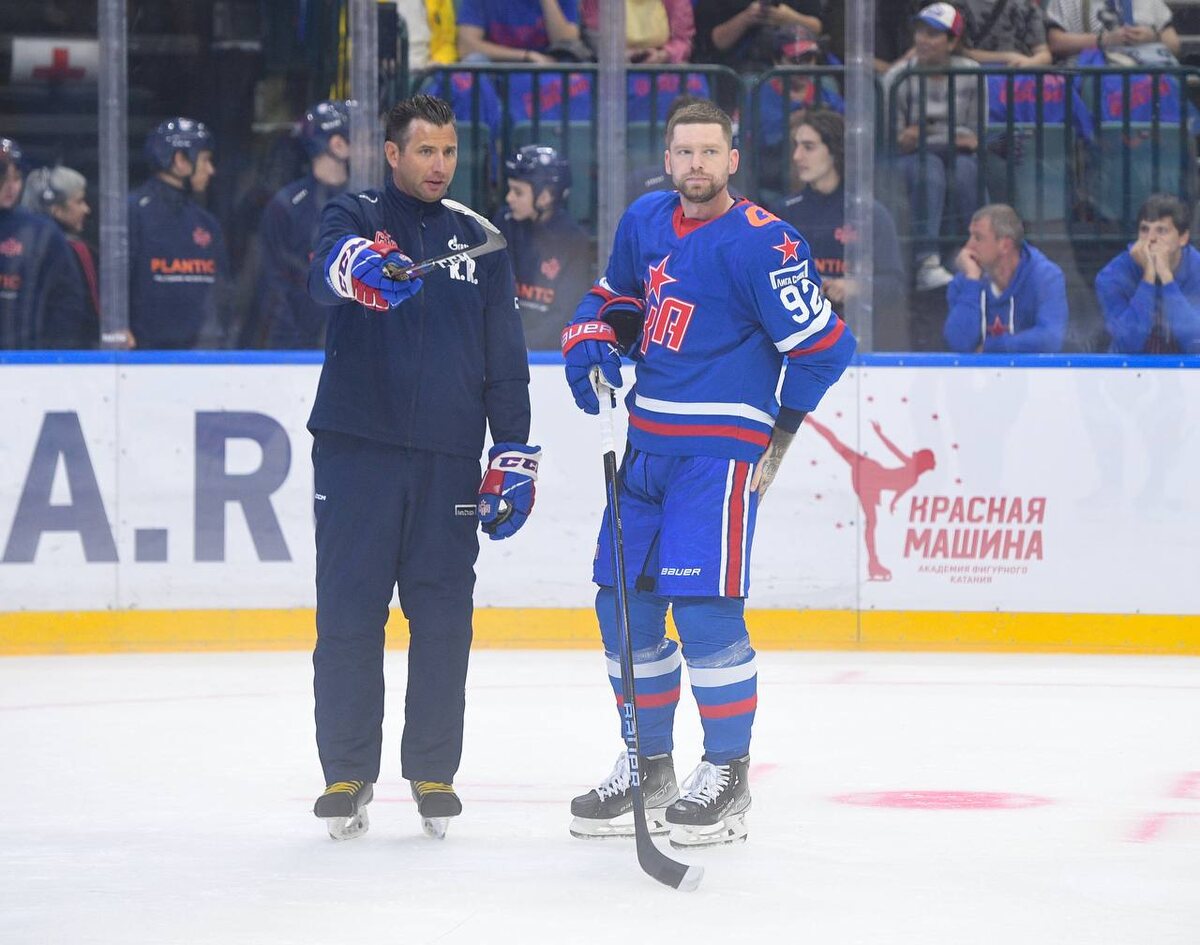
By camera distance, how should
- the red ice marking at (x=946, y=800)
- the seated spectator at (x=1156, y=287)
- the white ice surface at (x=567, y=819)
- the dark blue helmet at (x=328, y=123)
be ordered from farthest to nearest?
the dark blue helmet at (x=328, y=123)
the seated spectator at (x=1156, y=287)
the red ice marking at (x=946, y=800)
the white ice surface at (x=567, y=819)

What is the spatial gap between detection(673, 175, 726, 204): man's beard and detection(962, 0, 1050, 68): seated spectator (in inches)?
129

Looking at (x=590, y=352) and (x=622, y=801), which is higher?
(x=590, y=352)

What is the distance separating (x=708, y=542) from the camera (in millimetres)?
3646

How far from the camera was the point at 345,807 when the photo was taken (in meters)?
3.69

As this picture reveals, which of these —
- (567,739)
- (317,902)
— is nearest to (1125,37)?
(567,739)

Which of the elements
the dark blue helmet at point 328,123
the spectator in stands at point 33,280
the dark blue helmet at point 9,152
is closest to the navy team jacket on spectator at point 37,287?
the spectator in stands at point 33,280

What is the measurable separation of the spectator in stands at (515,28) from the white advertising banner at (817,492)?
50.7 inches

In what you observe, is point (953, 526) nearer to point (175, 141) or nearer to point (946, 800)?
point (946, 800)

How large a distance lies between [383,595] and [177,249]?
305 centimetres

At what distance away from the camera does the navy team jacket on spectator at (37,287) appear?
6383mm

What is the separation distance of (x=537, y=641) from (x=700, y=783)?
2.66m

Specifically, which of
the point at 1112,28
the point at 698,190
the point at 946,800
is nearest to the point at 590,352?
the point at 698,190

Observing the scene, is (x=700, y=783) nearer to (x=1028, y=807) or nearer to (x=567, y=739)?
(x=1028, y=807)

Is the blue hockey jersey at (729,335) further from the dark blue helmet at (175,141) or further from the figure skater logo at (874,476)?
the dark blue helmet at (175,141)
